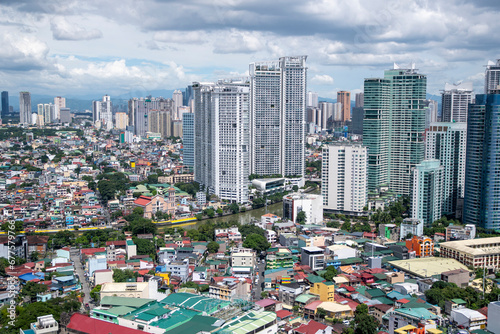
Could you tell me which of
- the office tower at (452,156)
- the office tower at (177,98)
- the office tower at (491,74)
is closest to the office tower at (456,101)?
the office tower at (491,74)

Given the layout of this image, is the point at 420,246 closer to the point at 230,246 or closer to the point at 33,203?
the point at 230,246

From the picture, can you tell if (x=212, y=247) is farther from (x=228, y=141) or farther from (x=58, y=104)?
(x=58, y=104)

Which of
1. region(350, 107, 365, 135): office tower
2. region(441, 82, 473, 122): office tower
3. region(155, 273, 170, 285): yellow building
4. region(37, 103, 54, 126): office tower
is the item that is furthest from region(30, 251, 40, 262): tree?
region(37, 103, 54, 126): office tower

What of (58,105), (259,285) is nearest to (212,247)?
(259,285)

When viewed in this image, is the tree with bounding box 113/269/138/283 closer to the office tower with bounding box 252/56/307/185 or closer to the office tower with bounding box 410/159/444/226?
the office tower with bounding box 410/159/444/226

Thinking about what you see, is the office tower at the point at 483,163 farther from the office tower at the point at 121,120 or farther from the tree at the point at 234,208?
the office tower at the point at 121,120

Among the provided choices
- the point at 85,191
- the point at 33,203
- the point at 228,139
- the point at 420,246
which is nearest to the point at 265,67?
Result: the point at 228,139
